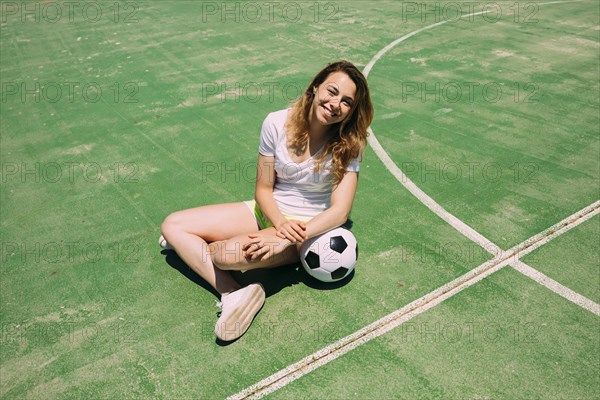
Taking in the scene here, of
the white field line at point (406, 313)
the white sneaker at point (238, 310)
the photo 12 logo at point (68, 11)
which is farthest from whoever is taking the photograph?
the photo 12 logo at point (68, 11)

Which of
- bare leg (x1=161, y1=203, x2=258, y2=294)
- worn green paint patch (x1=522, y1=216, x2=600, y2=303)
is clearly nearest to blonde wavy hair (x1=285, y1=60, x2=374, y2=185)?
bare leg (x1=161, y1=203, x2=258, y2=294)

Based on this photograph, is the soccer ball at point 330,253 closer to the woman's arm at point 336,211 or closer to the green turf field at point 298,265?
the woman's arm at point 336,211

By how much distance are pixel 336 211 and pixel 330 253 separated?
362 millimetres

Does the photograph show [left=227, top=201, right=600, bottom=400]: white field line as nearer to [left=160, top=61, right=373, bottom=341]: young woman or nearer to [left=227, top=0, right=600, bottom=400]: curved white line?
[left=227, top=0, right=600, bottom=400]: curved white line

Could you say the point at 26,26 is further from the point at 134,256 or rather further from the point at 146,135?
the point at 134,256

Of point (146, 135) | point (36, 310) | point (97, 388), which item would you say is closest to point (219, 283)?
point (97, 388)

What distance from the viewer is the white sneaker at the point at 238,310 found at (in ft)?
12.6

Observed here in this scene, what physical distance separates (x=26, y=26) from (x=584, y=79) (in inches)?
522

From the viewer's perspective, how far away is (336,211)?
4145 mm

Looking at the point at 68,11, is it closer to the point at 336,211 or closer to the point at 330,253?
the point at 336,211

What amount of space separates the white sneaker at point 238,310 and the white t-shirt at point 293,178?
0.79 m

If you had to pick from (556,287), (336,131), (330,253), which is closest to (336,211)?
(330,253)

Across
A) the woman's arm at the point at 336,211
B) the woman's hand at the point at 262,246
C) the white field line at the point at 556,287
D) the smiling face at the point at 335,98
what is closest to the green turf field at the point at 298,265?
the white field line at the point at 556,287

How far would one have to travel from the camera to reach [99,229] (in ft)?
17.4
